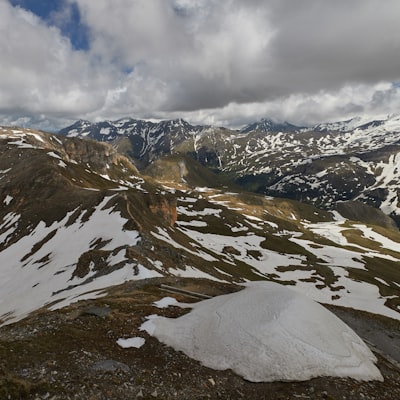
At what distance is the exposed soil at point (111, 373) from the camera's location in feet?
53.0

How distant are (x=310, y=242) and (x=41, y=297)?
563 feet

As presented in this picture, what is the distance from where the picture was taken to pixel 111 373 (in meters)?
18.2

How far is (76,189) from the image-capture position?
426 feet

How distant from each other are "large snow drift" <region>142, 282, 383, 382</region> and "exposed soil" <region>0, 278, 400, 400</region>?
686mm


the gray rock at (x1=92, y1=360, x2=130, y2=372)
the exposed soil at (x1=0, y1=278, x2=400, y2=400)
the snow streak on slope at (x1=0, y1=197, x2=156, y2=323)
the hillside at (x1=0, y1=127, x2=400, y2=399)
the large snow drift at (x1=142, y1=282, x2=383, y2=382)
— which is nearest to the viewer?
the exposed soil at (x1=0, y1=278, x2=400, y2=400)

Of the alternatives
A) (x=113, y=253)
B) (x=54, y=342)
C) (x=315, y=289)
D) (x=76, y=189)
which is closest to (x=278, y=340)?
(x=54, y=342)

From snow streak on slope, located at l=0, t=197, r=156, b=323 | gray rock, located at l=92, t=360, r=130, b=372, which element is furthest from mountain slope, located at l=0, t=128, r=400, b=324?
gray rock, located at l=92, t=360, r=130, b=372

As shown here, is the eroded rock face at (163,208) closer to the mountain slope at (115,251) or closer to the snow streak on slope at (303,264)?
the mountain slope at (115,251)

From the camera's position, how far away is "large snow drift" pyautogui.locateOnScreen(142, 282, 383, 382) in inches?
788

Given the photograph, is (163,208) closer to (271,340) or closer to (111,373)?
(271,340)

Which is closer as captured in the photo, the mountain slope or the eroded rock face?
the mountain slope

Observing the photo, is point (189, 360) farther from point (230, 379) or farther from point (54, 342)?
point (54, 342)

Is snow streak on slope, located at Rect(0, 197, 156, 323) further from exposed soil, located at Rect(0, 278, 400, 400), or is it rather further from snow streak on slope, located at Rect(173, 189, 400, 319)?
snow streak on slope, located at Rect(173, 189, 400, 319)

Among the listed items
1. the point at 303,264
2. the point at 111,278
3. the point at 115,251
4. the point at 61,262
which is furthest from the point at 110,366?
the point at 303,264
